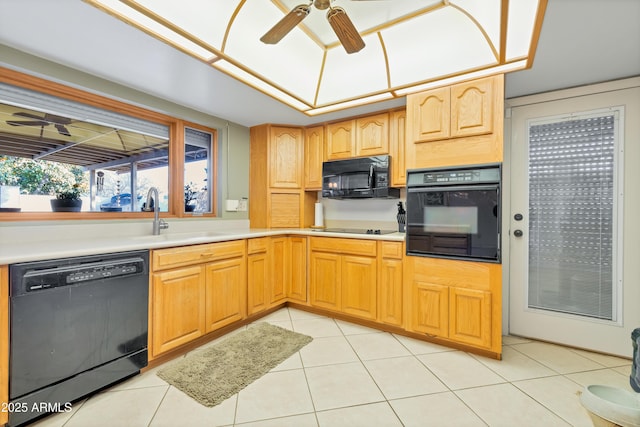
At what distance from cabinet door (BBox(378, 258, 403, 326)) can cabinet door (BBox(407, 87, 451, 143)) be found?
1159mm

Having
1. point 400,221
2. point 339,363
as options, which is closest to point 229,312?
point 339,363

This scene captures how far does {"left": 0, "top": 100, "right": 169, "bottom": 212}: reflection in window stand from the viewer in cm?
199

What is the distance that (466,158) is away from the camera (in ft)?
7.32

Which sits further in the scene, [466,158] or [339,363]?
[466,158]

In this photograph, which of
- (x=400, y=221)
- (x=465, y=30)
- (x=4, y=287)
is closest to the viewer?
(x=4, y=287)

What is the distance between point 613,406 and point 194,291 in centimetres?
243

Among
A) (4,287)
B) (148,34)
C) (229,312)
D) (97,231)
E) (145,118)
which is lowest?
(229,312)

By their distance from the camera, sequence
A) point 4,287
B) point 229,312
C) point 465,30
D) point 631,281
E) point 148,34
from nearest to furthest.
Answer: point 4,287 < point 148,34 < point 465,30 < point 631,281 < point 229,312

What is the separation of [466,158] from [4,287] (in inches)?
119

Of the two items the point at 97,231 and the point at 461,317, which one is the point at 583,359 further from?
the point at 97,231

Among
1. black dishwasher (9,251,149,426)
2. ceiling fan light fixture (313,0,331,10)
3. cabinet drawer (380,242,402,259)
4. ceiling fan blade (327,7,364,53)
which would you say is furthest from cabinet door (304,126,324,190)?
black dishwasher (9,251,149,426)

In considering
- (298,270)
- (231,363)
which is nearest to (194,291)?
(231,363)

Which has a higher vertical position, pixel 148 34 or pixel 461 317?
pixel 148 34

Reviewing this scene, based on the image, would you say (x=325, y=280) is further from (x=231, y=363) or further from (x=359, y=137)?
(x=359, y=137)
